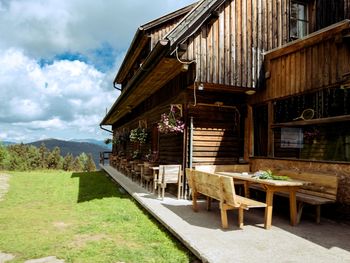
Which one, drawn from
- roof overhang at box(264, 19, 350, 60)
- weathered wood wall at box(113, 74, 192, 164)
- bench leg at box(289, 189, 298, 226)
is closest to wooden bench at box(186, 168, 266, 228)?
bench leg at box(289, 189, 298, 226)

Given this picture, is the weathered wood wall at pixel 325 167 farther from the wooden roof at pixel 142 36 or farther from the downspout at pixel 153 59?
the wooden roof at pixel 142 36

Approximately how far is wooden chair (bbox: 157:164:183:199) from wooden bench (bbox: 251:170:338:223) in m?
2.57

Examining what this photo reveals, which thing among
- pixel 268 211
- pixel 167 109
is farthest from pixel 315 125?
pixel 167 109

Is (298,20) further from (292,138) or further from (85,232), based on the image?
(85,232)

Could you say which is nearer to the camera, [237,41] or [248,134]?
[237,41]

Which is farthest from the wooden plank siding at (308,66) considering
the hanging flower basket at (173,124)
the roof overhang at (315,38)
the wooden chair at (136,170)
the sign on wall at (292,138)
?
the wooden chair at (136,170)

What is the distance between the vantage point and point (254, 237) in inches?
183

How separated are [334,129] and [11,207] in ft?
27.1

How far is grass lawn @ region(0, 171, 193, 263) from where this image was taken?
4.27m

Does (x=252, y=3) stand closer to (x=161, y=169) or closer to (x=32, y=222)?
(x=161, y=169)

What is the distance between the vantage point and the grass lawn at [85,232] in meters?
4.27

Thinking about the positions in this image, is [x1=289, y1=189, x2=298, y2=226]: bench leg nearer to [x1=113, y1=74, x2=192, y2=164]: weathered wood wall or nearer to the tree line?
[x1=113, y1=74, x2=192, y2=164]: weathered wood wall

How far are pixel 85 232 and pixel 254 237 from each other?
2.87 m

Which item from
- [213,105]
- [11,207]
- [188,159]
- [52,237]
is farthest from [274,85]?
[11,207]
